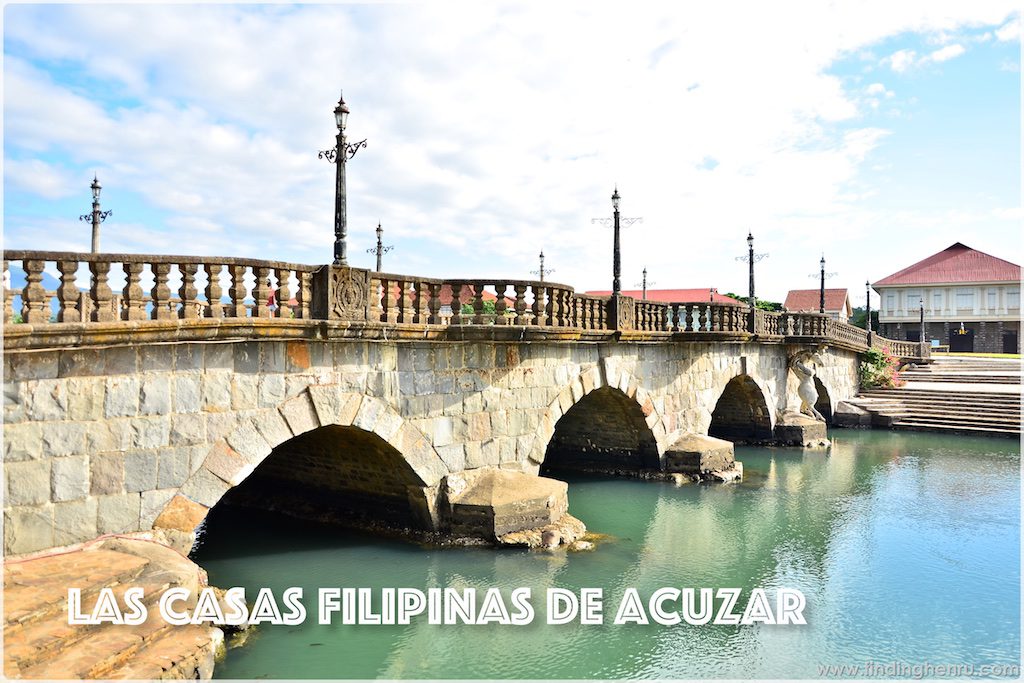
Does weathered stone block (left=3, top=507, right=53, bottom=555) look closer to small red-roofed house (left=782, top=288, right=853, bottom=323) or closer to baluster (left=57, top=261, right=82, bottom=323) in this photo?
baluster (left=57, top=261, right=82, bottom=323)

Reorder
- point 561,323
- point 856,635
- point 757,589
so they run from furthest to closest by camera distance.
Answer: point 561,323 → point 757,589 → point 856,635

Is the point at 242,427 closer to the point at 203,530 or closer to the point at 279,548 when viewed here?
the point at 279,548

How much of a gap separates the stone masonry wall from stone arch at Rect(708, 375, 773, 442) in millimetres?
9500

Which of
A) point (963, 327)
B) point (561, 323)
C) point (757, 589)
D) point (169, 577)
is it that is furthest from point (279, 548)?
point (963, 327)

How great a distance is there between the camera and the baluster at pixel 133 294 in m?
7.02

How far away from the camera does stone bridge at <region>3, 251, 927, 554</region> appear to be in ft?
21.7

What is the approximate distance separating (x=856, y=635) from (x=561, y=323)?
604cm

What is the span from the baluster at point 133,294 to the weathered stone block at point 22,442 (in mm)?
1291

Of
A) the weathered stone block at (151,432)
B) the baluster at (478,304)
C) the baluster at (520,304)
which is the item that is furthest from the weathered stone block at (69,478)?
the baluster at (520,304)

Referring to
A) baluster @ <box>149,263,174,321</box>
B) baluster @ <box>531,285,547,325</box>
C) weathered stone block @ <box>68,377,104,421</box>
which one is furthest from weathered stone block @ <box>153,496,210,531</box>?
baluster @ <box>531,285,547,325</box>

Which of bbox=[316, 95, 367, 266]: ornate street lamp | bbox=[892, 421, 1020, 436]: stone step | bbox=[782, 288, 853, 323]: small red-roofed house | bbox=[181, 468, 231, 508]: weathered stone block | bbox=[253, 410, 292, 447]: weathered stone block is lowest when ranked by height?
bbox=[892, 421, 1020, 436]: stone step

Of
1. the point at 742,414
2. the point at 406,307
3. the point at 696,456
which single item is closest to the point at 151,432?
the point at 406,307

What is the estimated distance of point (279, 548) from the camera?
1098 centimetres

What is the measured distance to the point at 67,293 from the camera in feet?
21.6
